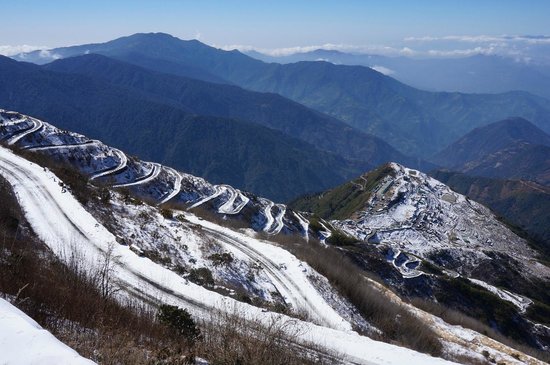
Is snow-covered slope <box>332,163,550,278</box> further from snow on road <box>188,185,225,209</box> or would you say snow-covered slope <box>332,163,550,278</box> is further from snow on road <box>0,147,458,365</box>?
snow on road <box>0,147,458,365</box>

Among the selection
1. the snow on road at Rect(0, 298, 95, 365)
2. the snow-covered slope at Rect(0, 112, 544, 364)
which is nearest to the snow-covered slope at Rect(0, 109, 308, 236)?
the snow-covered slope at Rect(0, 112, 544, 364)

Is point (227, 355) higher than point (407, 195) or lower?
higher

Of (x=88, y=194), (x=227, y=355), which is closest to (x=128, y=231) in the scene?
(x=88, y=194)

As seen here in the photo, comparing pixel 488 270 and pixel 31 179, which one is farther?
pixel 488 270

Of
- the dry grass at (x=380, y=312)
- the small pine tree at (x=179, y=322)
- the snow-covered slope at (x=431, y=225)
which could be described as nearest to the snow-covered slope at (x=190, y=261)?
the dry grass at (x=380, y=312)

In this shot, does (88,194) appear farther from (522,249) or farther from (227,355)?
(522,249)
